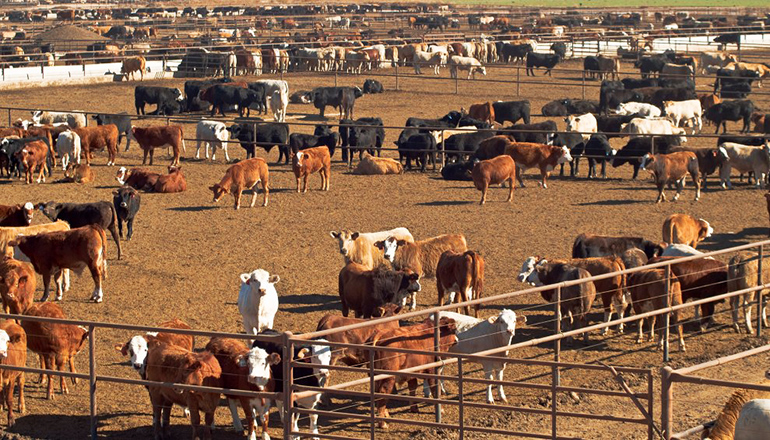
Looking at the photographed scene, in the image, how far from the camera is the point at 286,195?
72.8ft


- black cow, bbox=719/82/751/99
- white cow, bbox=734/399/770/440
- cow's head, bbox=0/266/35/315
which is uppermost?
white cow, bbox=734/399/770/440

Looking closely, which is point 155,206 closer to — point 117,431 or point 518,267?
point 518,267

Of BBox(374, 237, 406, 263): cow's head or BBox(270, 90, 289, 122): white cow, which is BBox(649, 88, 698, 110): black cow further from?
BBox(374, 237, 406, 263): cow's head

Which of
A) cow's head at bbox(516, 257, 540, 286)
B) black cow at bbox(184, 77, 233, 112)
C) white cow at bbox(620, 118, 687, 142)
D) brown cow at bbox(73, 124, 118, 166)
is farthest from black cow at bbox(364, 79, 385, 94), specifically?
cow's head at bbox(516, 257, 540, 286)

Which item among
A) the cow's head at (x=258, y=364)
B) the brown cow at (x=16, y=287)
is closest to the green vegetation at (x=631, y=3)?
the brown cow at (x=16, y=287)

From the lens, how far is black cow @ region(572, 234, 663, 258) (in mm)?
15141

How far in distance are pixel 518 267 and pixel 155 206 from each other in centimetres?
801

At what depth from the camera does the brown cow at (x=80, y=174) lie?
2350 cm

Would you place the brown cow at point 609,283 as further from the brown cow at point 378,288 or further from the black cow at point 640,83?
the black cow at point 640,83

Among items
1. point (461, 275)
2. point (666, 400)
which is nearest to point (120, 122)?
point (461, 275)

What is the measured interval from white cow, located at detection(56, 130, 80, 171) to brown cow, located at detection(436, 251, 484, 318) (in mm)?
12216

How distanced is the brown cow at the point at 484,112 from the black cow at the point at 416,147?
6.39m

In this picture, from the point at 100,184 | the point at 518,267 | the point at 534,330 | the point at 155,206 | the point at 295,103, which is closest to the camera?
the point at 534,330

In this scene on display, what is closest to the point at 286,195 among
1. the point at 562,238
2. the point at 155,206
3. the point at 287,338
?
the point at 155,206
